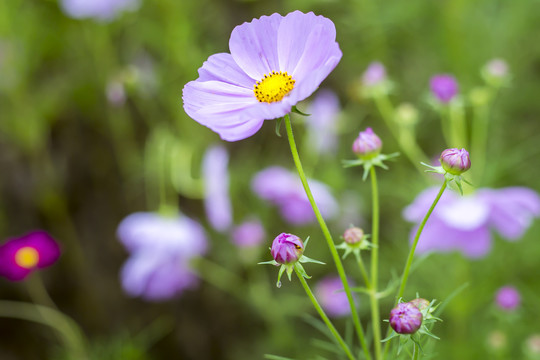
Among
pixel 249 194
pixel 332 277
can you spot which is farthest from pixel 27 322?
pixel 332 277

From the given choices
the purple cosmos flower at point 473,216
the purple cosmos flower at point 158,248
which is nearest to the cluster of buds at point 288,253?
the purple cosmos flower at point 473,216

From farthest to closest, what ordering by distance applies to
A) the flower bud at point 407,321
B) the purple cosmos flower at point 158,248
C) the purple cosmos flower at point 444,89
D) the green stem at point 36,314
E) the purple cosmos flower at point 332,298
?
the green stem at point 36,314
the purple cosmos flower at point 332,298
the purple cosmos flower at point 158,248
the purple cosmos flower at point 444,89
the flower bud at point 407,321

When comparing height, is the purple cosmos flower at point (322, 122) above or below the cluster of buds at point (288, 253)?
above

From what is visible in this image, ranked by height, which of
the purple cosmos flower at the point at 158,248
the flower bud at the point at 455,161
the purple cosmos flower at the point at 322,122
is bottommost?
the flower bud at the point at 455,161

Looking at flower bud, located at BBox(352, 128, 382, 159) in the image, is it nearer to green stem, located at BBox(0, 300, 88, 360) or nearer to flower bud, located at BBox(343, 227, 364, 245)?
flower bud, located at BBox(343, 227, 364, 245)

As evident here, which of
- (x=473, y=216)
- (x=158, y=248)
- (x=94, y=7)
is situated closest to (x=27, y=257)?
(x=158, y=248)

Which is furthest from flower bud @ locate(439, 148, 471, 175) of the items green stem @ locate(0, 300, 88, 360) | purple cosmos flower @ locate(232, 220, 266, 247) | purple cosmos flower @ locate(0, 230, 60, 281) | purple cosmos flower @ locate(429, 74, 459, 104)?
green stem @ locate(0, 300, 88, 360)

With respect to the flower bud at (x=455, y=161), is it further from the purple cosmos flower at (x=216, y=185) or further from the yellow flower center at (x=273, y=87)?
the purple cosmos flower at (x=216, y=185)
